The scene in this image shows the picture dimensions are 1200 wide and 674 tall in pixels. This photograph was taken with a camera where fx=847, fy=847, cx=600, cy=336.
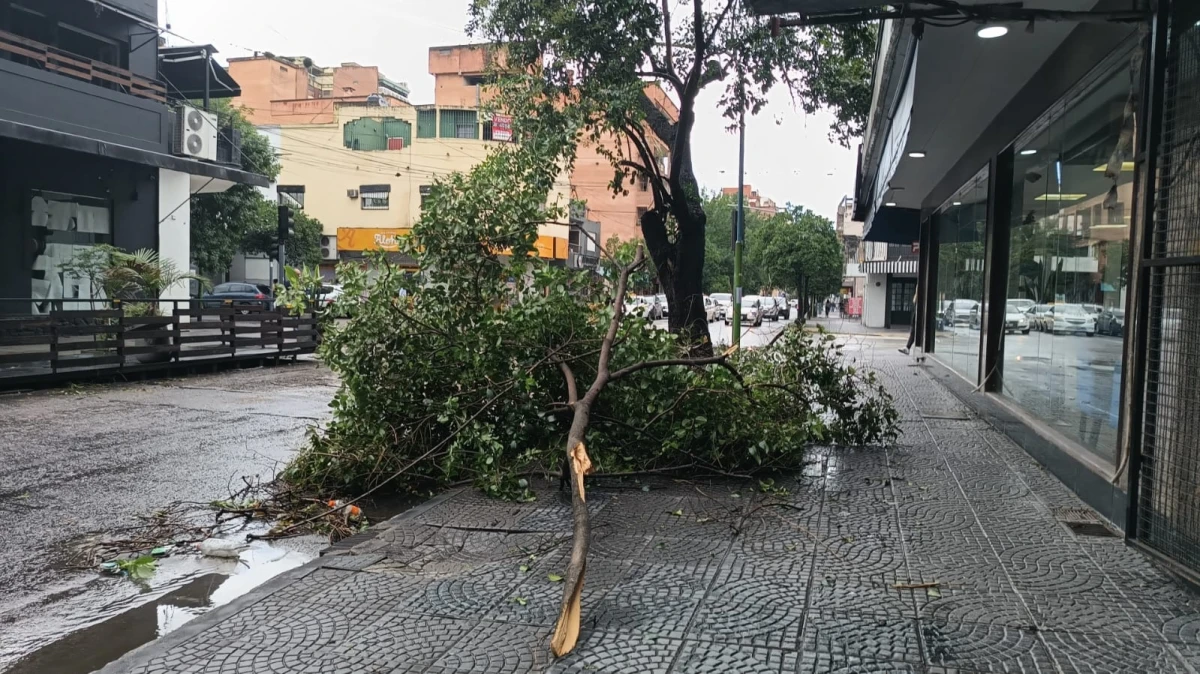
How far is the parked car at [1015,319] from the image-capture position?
29.6ft

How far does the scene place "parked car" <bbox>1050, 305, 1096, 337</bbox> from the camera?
22.1ft

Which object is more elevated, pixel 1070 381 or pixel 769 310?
pixel 1070 381

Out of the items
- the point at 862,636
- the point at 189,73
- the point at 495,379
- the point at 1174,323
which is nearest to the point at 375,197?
the point at 189,73

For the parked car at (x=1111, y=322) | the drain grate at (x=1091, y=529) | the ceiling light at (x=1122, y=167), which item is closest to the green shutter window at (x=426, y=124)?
the ceiling light at (x=1122, y=167)

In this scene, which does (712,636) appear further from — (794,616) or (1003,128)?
(1003,128)

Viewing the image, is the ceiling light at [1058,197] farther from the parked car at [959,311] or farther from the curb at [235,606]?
the curb at [235,606]

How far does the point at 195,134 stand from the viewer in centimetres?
2072

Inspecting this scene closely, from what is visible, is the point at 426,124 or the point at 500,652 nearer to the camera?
the point at 500,652


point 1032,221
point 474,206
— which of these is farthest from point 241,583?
point 1032,221

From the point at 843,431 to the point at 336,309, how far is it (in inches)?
194

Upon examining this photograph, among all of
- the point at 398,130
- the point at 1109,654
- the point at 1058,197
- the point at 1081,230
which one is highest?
the point at 398,130

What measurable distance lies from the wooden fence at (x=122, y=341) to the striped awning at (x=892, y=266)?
30.3 metres

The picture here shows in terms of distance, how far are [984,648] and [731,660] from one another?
1.09m

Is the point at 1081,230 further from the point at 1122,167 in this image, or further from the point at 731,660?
the point at 731,660
